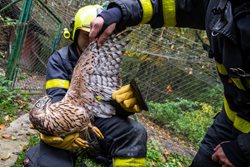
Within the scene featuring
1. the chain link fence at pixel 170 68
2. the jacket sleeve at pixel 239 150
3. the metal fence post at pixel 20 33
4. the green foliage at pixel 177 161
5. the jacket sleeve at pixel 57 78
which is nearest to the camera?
the jacket sleeve at pixel 239 150

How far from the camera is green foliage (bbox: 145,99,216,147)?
6.54m

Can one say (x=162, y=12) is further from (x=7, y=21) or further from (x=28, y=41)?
(x=28, y=41)

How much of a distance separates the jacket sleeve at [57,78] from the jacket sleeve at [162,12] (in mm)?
920

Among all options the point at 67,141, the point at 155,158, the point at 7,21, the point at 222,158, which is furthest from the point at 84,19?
the point at 7,21

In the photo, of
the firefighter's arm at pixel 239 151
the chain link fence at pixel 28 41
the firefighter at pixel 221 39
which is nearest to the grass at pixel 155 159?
the firefighter at pixel 221 39

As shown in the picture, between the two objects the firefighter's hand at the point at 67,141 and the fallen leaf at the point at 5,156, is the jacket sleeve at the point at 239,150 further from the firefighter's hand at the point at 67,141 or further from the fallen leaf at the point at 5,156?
the fallen leaf at the point at 5,156

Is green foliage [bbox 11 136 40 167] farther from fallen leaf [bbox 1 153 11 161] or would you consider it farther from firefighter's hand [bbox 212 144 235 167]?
firefighter's hand [bbox 212 144 235 167]

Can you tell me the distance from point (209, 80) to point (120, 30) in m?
4.80

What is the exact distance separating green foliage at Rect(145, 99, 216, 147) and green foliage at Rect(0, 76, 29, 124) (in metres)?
2.72

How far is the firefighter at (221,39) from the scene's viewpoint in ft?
6.24

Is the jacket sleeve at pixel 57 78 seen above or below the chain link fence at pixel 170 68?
above

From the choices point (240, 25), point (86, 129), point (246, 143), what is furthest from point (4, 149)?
point (240, 25)

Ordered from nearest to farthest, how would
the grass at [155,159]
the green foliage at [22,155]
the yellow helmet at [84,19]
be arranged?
the yellow helmet at [84,19]
the green foliage at [22,155]
the grass at [155,159]

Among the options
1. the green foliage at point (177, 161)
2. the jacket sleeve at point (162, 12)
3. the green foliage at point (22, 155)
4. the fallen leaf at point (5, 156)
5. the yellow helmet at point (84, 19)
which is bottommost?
the green foliage at point (177, 161)
